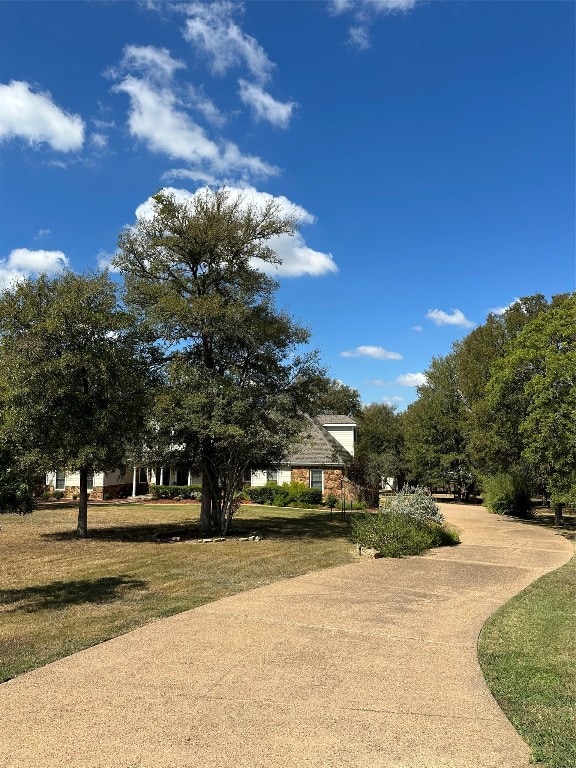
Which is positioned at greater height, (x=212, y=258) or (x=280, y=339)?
(x=212, y=258)

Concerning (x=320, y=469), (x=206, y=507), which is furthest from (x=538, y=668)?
(x=320, y=469)

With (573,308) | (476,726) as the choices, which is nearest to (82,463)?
(476,726)

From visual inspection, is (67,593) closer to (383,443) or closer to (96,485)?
(96,485)

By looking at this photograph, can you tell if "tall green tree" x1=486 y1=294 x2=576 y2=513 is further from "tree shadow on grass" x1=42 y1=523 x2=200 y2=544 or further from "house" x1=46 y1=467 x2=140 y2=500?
"house" x1=46 y1=467 x2=140 y2=500

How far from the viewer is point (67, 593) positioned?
9117mm

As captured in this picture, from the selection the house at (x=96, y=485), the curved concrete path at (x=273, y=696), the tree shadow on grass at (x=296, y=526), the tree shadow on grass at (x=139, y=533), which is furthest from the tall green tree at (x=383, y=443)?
the curved concrete path at (x=273, y=696)

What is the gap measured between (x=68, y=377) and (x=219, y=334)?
4340 mm

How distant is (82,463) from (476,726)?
480 inches

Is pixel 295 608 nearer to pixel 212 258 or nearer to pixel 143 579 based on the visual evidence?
pixel 143 579

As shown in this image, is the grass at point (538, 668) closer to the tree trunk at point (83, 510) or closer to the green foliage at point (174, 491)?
the tree trunk at point (83, 510)

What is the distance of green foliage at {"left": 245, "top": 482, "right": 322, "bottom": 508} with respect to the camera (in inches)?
1178

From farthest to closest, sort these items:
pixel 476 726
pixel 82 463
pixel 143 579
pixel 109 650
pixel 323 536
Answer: pixel 323 536, pixel 82 463, pixel 143 579, pixel 109 650, pixel 476 726

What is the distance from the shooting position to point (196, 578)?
Answer: 1041cm

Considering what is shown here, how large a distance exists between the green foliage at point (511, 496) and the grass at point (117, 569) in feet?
38.6
